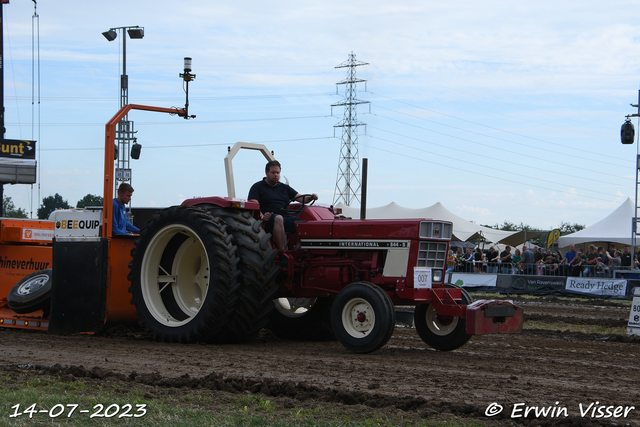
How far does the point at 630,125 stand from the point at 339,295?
1441 cm

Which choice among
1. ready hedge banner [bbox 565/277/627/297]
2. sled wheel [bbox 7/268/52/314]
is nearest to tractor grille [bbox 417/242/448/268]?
sled wheel [bbox 7/268/52/314]

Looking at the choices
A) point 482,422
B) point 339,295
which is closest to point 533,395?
point 482,422

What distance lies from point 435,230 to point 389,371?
2.12m

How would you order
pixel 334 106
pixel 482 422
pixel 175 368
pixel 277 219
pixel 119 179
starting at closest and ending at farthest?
pixel 482 422 → pixel 175 368 → pixel 277 219 → pixel 119 179 → pixel 334 106

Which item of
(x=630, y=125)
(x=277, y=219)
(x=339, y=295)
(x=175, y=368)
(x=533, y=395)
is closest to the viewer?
(x=533, y=395)

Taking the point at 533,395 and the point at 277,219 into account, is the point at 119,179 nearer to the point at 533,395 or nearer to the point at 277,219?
the point at 277,219

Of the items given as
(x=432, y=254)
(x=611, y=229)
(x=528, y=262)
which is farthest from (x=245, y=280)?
(x=611, y=229)

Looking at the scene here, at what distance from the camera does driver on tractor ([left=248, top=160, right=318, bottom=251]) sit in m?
8.53

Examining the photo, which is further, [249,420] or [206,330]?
[206,330]

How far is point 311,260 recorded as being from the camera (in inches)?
330

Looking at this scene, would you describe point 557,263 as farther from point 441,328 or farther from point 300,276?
point 300,276

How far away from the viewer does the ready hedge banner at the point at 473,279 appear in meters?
20.2

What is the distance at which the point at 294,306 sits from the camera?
31.2 ft

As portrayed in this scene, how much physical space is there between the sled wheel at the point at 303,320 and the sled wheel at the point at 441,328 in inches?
53.7
